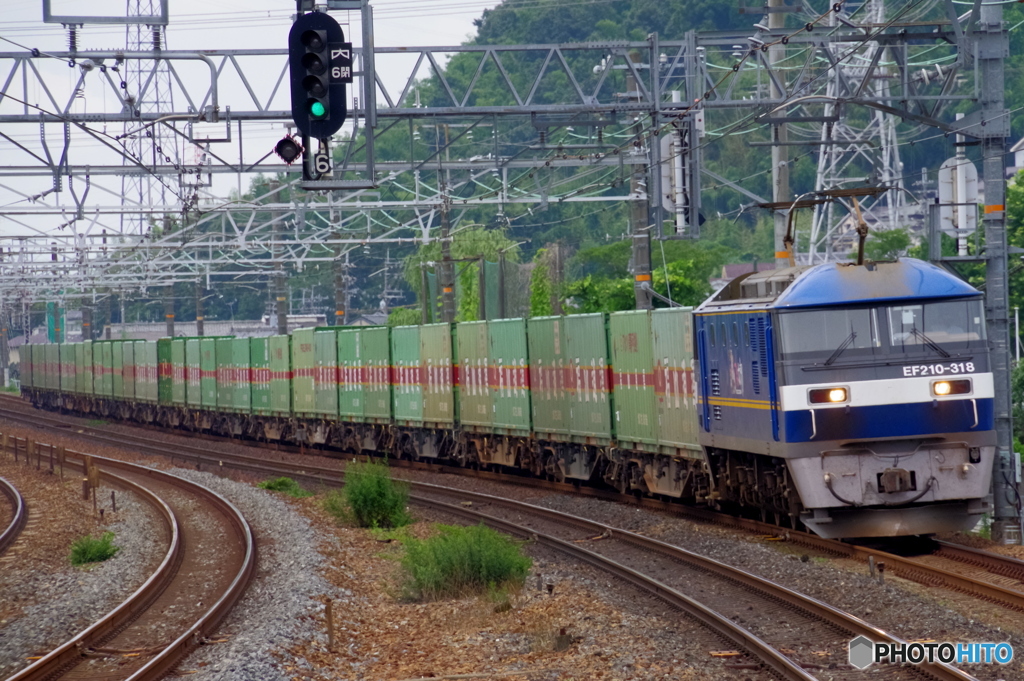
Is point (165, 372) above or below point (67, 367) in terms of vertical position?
below

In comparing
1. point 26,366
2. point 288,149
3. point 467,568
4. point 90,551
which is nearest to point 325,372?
point 90,551

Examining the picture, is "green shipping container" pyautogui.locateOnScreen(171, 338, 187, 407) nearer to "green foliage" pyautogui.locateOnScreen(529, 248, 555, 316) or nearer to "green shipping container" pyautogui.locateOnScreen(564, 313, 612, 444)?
"green foliage" pyautogui.locateOnScreen(529, 248, 555, 316)

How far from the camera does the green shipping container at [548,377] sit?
950 inches

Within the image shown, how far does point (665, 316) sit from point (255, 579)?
23.2 feet

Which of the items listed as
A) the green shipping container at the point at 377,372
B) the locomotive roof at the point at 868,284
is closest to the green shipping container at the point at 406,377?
the green shipping container at the point at 377,372

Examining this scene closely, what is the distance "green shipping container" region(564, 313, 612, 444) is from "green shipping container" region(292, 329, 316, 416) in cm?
1483

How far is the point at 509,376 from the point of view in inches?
1048

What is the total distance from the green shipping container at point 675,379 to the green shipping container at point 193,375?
95.1 feet

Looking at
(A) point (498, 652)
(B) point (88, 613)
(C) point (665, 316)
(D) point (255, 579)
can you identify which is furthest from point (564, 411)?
(A) point (498, 652)

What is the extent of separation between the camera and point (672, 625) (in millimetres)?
11555

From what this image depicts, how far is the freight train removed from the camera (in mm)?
13844

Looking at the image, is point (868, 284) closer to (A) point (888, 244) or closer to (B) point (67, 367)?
(A) point (888, 244)

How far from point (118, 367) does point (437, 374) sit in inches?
1107

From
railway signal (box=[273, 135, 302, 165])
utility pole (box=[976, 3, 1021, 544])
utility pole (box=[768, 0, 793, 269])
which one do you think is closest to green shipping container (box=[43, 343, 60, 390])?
utility pole (box=[768, 0, 793, 269])
